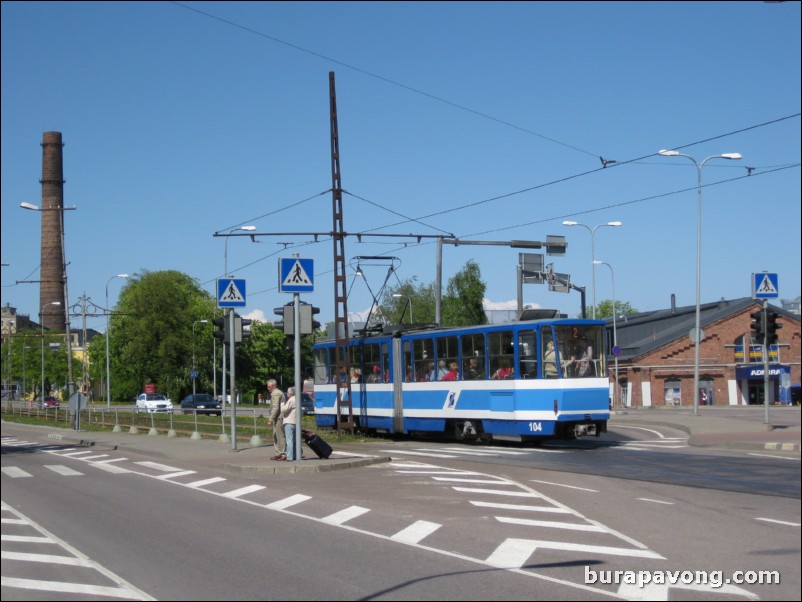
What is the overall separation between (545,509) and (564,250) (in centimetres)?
1848

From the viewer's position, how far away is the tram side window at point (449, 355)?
85.0 feet

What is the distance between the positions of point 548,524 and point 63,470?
40.5 ft

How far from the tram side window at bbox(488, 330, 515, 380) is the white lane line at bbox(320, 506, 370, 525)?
1145 centimetres

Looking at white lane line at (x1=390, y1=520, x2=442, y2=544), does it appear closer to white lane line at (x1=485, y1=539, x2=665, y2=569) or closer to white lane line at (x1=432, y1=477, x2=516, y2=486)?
white lane line at (x1=485, y1=539, x2=665, y2=569)

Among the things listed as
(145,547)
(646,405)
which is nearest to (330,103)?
(145,547)

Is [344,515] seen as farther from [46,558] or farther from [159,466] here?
[159,466]

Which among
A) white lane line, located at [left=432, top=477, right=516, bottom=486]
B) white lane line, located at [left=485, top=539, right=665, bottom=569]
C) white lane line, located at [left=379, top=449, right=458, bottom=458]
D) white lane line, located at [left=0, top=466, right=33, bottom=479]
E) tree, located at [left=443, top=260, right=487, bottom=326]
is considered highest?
tree, located at [left=443, top=260, right=487, bottom=326]

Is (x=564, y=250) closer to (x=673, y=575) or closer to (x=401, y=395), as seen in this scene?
(x=401, y=395)

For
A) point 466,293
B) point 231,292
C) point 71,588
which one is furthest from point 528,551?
point 466,293

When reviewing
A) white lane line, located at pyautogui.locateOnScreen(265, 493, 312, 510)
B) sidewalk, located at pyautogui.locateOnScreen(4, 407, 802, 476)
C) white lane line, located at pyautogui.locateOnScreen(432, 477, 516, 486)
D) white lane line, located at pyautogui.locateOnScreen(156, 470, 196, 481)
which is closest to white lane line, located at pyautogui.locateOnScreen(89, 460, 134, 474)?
white lane line, located at pyautogui.locateOnScreen(156, 470, 196, 481)

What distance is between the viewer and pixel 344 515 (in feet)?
40.5

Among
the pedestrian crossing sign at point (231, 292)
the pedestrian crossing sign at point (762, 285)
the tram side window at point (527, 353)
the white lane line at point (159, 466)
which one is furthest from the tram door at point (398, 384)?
the pedestrian crossing sign at point (762, 285)

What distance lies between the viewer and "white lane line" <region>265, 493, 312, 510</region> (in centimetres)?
1342

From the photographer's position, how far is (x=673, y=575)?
7.62 meters
